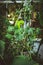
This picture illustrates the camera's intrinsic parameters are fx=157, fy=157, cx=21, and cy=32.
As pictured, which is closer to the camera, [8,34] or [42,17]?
[42,17]

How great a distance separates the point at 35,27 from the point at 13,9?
124 mm

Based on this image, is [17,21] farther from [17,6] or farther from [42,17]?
[42,17]

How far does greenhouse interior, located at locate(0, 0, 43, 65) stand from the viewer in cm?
60

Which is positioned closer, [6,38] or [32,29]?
[6,38]

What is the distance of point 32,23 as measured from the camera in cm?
69

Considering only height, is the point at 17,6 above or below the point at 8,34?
above

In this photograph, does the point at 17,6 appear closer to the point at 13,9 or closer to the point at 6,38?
the point at 13,9

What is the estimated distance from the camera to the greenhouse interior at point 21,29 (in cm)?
60

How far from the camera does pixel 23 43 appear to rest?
698 millimetres

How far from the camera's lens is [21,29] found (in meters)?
0.70

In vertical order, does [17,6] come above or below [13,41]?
above

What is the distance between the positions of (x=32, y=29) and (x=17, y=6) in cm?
12

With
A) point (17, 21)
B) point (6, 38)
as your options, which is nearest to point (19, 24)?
point (17, 21)

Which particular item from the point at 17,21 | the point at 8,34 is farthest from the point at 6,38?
the point at 17,21
